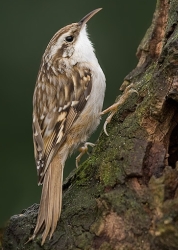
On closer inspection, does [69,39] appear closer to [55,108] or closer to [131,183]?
[55,108]

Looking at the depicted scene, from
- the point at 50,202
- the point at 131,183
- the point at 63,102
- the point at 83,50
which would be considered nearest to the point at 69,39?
the point at 83,50

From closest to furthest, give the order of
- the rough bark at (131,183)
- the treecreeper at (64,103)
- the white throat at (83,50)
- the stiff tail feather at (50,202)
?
the rough bark at (131,183)
the stiff tail feather at (50,202)
the treecreeper at (64,103)
the white throat at (83,50)

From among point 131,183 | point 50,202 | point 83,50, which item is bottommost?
point 50,202

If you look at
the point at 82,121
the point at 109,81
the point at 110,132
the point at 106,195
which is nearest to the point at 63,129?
the point at 82,121

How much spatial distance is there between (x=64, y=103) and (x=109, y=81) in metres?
1.02

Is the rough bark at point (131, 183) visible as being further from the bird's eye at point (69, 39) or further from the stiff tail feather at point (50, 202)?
the bird's eye at point (69, 39)

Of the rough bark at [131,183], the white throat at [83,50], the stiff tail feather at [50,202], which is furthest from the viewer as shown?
the white throat at [83,50]

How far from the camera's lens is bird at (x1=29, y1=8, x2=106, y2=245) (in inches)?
111

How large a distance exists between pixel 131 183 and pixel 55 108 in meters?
0.80

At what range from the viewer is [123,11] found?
4.01m

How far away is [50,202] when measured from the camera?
2.53 m

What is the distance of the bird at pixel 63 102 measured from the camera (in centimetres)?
281

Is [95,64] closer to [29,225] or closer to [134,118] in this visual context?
[134,118]

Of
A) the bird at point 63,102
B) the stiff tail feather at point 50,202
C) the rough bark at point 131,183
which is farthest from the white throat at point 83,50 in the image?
the stiff tail feather at point 50,202
